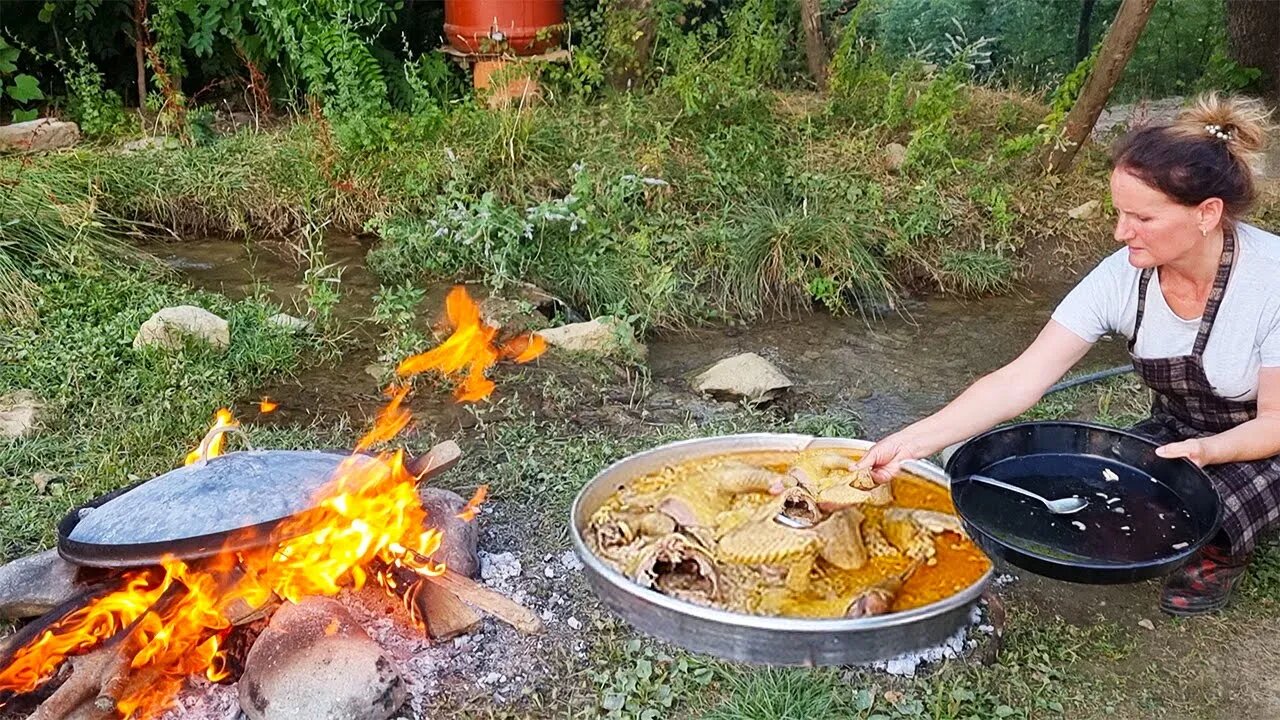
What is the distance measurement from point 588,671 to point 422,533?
0.67 metres

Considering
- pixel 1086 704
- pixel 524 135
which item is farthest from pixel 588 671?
pixel 524 135

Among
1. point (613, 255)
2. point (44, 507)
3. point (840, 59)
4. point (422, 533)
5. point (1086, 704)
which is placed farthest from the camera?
point (840, 59)

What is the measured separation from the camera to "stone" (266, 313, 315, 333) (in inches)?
201

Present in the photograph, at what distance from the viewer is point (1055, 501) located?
3107 millimetres

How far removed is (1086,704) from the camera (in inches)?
113

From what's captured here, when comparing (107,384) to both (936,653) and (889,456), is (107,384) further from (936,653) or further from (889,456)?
(936,653)

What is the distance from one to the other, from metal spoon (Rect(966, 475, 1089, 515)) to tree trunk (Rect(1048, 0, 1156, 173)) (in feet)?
14.0

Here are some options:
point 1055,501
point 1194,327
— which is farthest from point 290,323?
→ point 1194,327

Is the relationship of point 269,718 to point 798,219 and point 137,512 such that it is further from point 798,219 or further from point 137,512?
point 798,219

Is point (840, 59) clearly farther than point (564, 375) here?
Yes

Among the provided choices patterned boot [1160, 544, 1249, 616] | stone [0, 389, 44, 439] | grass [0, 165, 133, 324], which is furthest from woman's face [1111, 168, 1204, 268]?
grass [0, 165, 133, 324]

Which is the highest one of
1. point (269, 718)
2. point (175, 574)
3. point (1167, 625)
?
point (175, 574)

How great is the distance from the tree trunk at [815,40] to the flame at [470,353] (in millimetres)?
4283

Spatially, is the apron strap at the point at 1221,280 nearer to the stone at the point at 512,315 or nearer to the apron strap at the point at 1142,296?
the apron strap at the point at 1142,296
